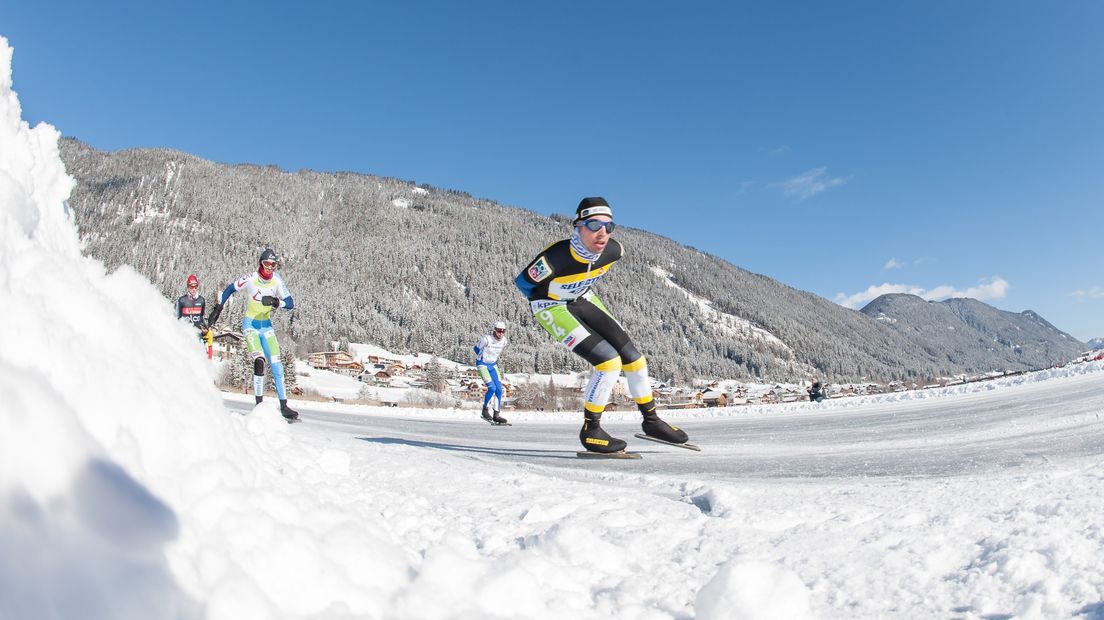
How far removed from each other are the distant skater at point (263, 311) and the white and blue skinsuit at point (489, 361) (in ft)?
14.3

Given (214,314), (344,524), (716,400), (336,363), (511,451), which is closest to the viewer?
(344,524)

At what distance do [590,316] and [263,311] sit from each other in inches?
205

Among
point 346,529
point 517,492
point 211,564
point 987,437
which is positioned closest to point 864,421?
point 987,437

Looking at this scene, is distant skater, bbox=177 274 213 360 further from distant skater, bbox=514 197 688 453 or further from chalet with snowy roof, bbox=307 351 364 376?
chalet with snowy roof, bbox=307 351 364 376

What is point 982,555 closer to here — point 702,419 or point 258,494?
point 258,494

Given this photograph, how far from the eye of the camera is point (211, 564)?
3.84ft

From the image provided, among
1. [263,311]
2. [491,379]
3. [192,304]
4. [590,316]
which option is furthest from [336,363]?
[590,316]

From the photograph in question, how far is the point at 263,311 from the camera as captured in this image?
7.85 metres

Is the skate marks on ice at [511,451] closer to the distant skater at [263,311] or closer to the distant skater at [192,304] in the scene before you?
the distant skater at [263,311]

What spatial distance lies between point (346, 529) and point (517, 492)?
4.30ft

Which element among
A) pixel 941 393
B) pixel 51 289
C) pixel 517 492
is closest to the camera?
pixel 51 289

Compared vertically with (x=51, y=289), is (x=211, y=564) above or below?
below

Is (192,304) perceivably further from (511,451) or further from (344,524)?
(344,524)

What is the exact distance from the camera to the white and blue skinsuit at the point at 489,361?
11625 mm
